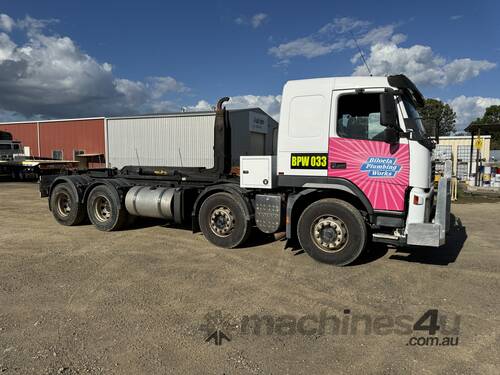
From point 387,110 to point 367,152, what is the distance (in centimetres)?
69

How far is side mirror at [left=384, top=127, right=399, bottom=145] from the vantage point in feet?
16.8

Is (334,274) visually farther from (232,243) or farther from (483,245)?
(483,245)

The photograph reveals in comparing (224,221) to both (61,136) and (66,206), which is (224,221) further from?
(61,136)

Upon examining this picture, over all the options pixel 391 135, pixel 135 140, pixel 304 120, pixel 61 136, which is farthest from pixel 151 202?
pixel 61 136

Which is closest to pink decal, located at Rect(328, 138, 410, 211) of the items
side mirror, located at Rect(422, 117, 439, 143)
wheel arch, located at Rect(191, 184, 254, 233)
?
side mirror, located at Rect(422, 117, 439, 143)

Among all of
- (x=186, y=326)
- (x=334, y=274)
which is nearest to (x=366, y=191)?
(x=334, y=274)

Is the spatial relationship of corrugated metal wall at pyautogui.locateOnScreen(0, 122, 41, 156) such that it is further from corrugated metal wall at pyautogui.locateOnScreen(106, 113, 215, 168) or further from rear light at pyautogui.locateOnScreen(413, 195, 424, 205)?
rear light at pyautogui.locateOnScreen(413, 195, 424, 205)

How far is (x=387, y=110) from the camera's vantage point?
199 inches

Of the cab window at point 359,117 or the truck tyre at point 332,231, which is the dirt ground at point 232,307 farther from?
the cab window at point 359,117

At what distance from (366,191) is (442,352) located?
261 cm

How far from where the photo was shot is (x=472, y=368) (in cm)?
312

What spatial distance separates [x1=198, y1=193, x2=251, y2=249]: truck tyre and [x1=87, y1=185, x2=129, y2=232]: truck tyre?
2.14 meters

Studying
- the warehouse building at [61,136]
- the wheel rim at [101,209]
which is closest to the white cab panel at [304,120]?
the wheel rim at [101,209]

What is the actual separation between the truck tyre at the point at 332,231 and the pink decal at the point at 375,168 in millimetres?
412
